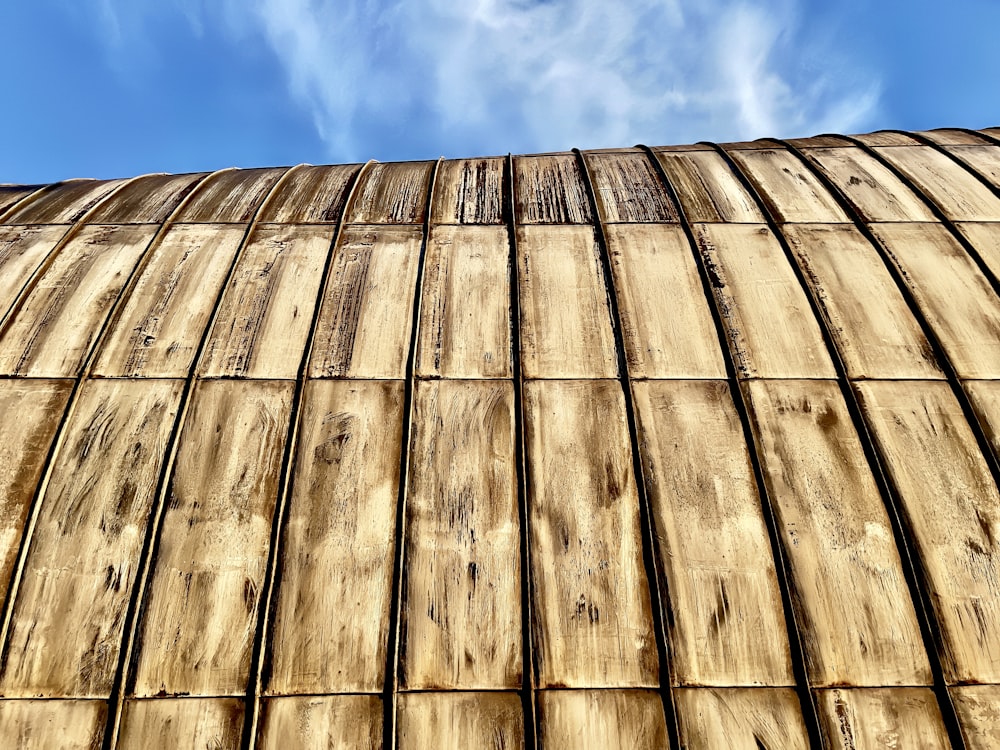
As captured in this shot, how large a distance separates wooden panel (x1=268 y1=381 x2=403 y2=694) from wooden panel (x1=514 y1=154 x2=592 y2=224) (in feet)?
20.9

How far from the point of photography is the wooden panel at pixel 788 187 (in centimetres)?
1595

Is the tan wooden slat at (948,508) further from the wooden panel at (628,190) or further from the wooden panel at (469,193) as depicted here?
the wooden panel at (469,193)

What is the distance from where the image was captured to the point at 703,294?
13984 mm

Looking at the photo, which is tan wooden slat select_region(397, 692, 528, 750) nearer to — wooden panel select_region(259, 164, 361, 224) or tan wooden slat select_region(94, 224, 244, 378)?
tan wooden slat select_region(94, 224, 244, 378)

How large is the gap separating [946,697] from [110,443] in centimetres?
1376

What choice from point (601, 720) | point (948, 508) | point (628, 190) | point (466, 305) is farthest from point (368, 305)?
point (948, 508)

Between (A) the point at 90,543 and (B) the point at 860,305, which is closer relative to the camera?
(A) the point at 90,543

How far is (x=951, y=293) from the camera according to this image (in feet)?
45.3

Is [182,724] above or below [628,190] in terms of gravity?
below

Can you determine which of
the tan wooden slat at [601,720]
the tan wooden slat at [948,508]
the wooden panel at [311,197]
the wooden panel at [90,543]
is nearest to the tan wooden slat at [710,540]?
the tan wooden slat at [601,720]

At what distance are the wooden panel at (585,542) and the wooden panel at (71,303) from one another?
917 cm

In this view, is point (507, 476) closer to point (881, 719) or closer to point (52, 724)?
point (881, 719)

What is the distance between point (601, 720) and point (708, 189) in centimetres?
1303

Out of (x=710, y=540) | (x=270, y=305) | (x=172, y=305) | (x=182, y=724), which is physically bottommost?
(x=182, y=724)
